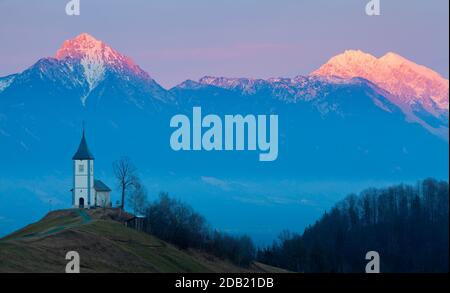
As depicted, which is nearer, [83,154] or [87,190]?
[87,190]

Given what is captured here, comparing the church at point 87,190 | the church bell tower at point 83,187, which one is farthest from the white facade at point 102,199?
the church bell tower at point 83,187

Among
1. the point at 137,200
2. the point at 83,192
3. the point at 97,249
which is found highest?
the point at 83,192

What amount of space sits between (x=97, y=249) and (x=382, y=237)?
57651 mm

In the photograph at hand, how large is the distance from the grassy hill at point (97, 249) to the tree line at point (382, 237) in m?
13.8

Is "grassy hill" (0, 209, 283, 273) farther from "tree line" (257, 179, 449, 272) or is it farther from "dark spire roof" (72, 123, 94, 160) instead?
"tree line" (257, 179, 449, 272)

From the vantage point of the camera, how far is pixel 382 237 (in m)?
130

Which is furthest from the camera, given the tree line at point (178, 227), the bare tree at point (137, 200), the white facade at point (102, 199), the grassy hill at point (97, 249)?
the white facade at point (102, 199)

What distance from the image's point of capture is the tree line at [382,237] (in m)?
116

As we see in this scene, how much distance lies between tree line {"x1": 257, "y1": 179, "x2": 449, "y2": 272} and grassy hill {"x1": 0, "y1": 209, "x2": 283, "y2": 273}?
13757 millimetres

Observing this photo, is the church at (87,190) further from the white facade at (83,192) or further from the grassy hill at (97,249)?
the grassy hill at (97,249)

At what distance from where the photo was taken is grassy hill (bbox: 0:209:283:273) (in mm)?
67062

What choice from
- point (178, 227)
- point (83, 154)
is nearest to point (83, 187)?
point (83, 154)

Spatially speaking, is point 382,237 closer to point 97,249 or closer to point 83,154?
point 83,154

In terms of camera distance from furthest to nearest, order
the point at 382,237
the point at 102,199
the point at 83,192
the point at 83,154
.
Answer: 1. the point at 382,237
2. the point at 83,154
3. the point at 102,199
4. the point at 83,192
